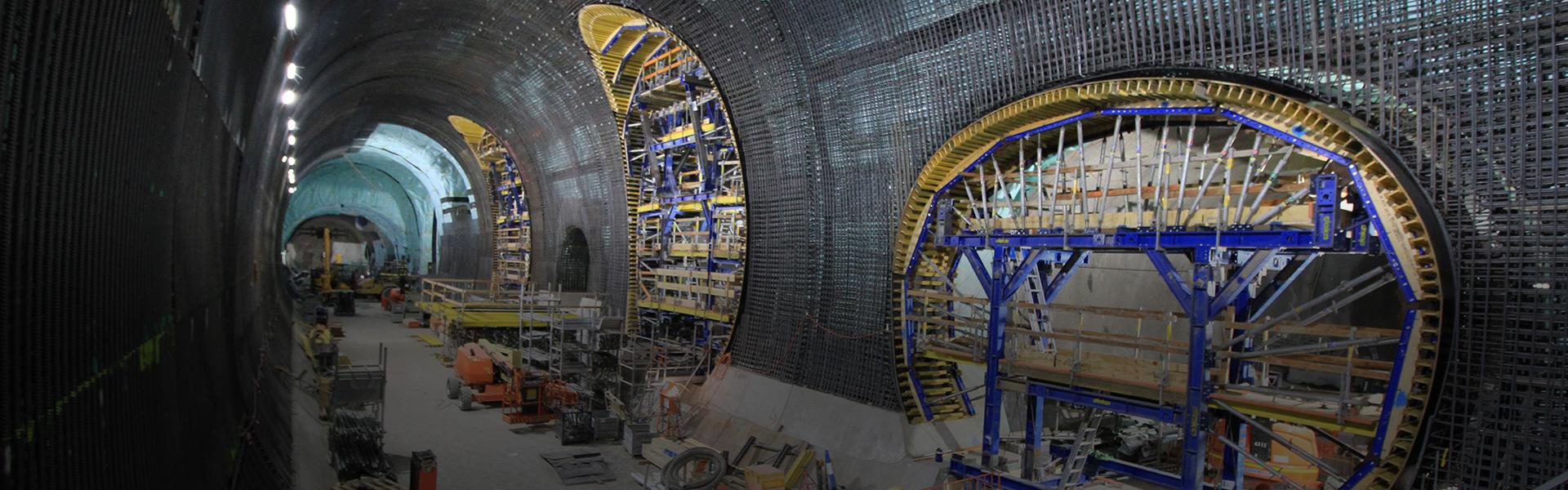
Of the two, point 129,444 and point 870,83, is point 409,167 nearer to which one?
point 870,83

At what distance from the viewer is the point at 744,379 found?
12.8 meters

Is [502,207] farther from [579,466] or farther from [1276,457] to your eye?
[1276,457]

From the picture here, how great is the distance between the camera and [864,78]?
10797 mm

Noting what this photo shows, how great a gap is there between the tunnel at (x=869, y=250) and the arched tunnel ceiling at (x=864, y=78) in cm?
4

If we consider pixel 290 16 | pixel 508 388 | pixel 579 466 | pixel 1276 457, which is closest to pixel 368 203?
pixel 508 388

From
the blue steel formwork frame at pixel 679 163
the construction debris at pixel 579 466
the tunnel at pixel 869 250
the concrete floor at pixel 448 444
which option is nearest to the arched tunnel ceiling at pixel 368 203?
the tunnel at pixel 869 250

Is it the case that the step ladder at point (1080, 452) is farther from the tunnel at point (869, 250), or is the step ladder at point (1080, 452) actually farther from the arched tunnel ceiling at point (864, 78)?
the arched tunnel ceiling at point (864, 78)

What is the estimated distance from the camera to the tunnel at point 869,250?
10.6 feet

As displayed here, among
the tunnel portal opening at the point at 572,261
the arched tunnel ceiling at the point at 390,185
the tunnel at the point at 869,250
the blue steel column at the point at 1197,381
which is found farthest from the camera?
the arched tunnel ceiling at the point at 390,185

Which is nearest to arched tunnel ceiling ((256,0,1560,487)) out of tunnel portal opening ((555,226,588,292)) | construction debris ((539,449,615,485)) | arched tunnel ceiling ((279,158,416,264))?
construction debris ((539,449,615,485))

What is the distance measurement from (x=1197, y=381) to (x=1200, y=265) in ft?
2.98

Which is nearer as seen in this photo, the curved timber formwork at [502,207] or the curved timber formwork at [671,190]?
the curved timber formwork at [671,190]

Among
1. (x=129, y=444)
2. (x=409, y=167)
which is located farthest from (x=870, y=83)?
(x=409, y=167)

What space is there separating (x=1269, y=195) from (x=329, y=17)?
10285mm
